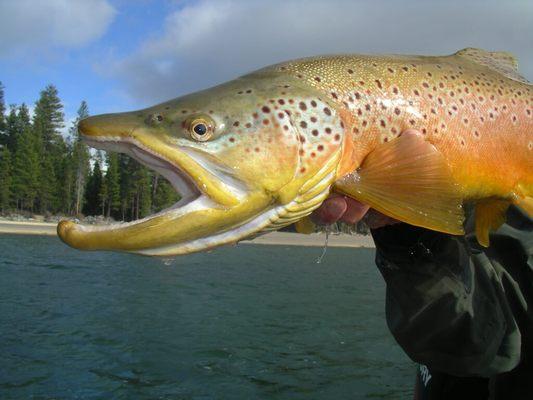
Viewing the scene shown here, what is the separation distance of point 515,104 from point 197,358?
25.8 feet

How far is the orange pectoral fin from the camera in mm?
2262

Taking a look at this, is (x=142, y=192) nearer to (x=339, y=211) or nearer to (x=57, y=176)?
(x=57, y=176)

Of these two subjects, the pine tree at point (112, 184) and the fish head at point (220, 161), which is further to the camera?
the pine tree at point (112, 184)

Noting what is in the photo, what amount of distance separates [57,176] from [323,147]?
216 ft

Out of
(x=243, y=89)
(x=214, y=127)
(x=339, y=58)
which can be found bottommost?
(x=214, y=127)

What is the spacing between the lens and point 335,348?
11.2 metres

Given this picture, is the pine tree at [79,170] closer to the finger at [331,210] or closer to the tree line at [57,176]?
the tree line at [57,176]

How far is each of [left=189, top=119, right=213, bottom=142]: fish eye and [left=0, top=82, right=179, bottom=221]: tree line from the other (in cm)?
5465

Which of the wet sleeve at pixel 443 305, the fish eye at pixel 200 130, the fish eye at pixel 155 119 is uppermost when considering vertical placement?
the fish eye at pixel 155 119

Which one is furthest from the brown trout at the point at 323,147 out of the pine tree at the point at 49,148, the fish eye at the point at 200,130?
the pine tree at the point at 49,148

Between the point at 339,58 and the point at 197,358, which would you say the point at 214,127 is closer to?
the point at 339,58

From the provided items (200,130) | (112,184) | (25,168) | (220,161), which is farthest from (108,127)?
(112,184)

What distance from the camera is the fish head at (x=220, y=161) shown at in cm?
196

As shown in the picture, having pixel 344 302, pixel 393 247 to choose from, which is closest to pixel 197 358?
pixel 393 247
